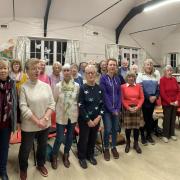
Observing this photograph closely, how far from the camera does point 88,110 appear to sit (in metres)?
2.82

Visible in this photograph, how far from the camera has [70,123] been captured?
9.27ft

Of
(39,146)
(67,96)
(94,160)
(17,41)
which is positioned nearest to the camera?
(39,146)

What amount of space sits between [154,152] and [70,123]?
1.48 meters

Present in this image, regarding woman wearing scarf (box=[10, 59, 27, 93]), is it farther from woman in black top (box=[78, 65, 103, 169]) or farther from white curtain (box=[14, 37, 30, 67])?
white curtain (box=[14, 37, 30, 67])

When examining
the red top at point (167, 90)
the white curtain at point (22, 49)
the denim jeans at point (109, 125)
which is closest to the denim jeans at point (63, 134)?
the denim jeans at point (109, 125)

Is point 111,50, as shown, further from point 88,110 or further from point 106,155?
point 88,110

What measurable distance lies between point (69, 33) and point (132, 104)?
5951 millimetres

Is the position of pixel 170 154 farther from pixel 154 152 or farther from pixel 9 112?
pixel 9 112

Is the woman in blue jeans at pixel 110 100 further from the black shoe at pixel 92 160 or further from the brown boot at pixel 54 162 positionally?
the brown boot at pixel 54 162

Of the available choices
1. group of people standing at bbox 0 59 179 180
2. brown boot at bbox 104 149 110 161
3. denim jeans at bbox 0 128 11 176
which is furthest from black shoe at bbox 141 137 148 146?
denim jeans at bbox 0 128 11 176

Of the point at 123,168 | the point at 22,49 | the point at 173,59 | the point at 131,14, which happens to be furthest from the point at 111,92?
the point at 173,59

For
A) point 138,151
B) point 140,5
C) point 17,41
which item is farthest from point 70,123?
point 140,5

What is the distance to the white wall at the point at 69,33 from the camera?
26.0 feet

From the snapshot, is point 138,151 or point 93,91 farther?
point 138,151
